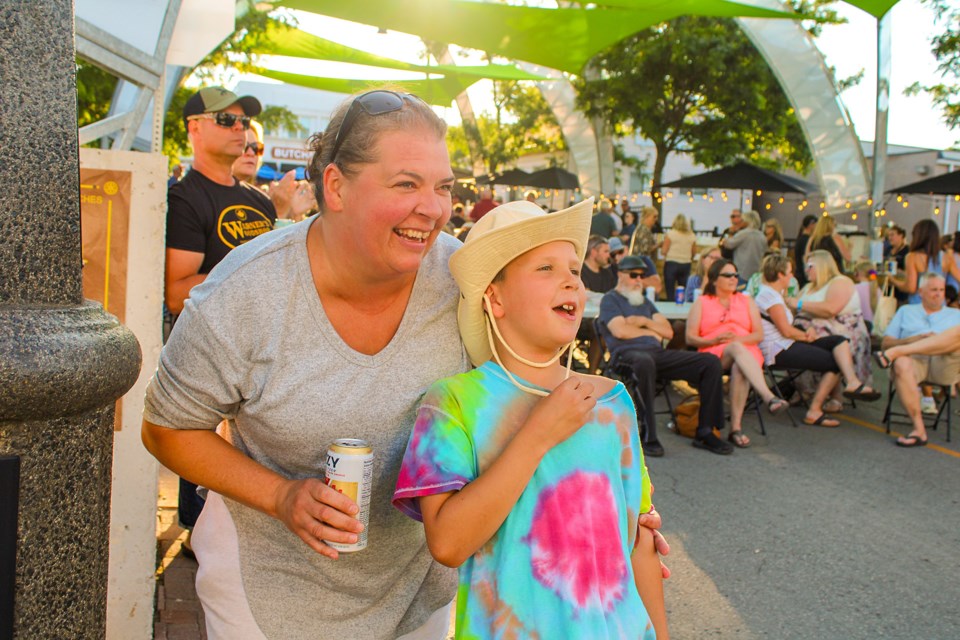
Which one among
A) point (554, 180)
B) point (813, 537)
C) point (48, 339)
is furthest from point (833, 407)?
point (554, 180)

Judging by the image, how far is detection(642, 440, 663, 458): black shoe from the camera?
7434mm

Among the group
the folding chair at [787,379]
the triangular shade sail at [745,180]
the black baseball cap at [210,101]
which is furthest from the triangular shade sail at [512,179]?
the black baseball cap at [210,101]

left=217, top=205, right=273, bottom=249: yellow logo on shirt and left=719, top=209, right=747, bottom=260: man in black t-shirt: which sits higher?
left=719, top=209, right=747, bottom=260: man in black t-shirt

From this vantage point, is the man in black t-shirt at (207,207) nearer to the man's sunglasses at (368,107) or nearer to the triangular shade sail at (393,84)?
the triangular shade sail at (393,84)

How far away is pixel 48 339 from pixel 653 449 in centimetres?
648

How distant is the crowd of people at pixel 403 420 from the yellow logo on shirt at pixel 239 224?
2.19m

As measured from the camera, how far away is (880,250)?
16.6m

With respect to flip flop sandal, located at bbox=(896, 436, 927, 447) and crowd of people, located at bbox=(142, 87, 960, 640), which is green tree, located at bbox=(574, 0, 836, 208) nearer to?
flip flop sandal, located at bbox=(896, 436, 927, 447)

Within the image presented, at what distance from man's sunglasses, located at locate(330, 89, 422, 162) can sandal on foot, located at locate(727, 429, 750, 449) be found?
6543 mm

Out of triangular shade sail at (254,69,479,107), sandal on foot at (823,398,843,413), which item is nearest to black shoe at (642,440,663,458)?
sandal on foot at (823,398,843,413)

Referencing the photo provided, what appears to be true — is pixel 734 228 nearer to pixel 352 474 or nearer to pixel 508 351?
pixel 508 351

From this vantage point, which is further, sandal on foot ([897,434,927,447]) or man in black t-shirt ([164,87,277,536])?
sandal on foot ([897,434,927,447])

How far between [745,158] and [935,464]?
70.8ft

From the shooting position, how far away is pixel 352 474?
1806 mm
